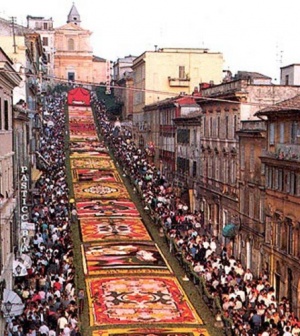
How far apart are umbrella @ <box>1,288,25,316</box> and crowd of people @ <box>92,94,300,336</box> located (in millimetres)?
8026

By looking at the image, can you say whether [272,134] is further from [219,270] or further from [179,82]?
[179,82]

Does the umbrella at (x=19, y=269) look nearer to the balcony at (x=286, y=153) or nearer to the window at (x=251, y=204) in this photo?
the balcony at (x=286, y=153)

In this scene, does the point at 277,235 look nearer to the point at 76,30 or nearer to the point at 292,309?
the point at 292,309

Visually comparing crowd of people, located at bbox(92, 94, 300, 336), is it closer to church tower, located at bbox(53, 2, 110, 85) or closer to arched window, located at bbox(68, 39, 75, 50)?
church tower, located at bbox(53, 2, 110, 85)

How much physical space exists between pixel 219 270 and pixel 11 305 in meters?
13.7

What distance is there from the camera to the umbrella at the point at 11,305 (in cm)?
2934

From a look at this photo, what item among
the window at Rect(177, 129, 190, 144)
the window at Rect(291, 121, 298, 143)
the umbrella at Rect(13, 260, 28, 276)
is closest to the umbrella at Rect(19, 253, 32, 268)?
the umbrella at Rect(13, 260, 28, 276)

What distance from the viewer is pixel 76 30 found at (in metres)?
184

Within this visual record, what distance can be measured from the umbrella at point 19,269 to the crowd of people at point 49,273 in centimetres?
70

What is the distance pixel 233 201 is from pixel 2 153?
23.4m

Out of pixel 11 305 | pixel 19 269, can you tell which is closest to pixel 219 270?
pixel 19 269

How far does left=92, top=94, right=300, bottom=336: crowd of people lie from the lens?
31.2 metres

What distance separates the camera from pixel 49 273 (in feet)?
133

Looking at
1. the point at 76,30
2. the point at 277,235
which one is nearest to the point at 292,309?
the point at 277,235
